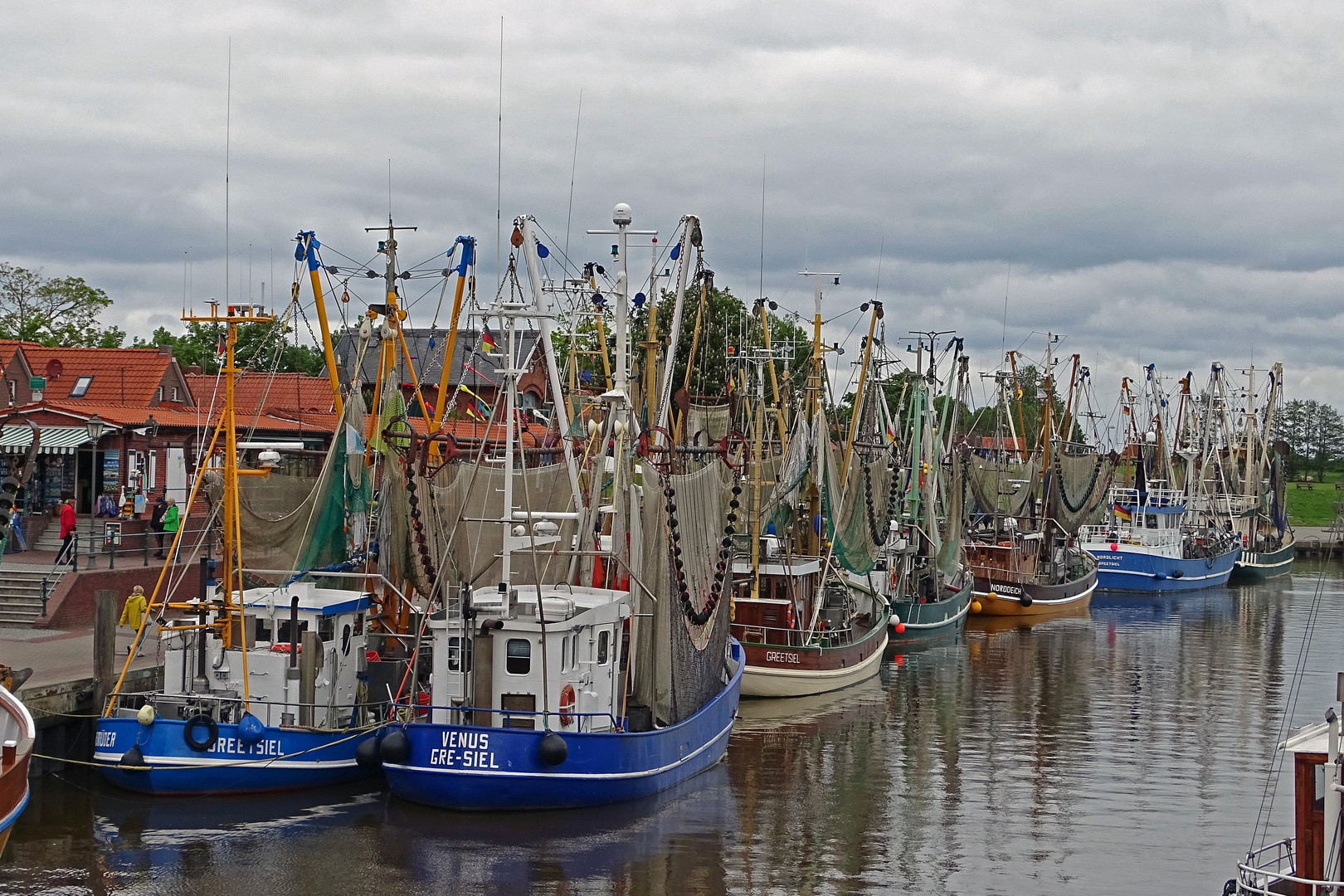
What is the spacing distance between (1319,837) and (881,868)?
881 cm

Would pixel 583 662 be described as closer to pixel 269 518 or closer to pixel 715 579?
pixel 715 579

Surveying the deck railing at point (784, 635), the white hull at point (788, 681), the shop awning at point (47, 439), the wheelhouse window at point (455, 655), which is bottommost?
the white hull at point (788, 681)

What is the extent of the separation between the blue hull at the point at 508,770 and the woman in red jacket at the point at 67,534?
15.8 metres

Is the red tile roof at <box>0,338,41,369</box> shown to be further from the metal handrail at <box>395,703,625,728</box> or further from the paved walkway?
the metal handrail at <box>395,703,625,728</box>

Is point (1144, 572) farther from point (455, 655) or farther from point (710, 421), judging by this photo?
point (455, 655)

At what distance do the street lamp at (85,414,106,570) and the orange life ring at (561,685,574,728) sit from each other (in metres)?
13.8

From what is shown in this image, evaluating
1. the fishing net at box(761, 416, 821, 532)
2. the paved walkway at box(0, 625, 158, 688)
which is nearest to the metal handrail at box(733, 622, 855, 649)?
→ the fishing net at box(761, 416, 821, 532)

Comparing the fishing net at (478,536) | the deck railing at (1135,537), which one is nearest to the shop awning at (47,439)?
the fishing net at (478,536)

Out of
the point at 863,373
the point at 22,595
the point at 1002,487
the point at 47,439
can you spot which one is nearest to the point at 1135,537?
the point at 1002,487

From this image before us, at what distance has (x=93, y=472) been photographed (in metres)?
44.6

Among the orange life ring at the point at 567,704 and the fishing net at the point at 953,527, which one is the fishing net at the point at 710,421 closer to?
the fishing net at the point at 953,527

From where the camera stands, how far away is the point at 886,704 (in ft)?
138

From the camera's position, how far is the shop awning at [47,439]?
4538cm

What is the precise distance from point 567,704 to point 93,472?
23153 millimetres
